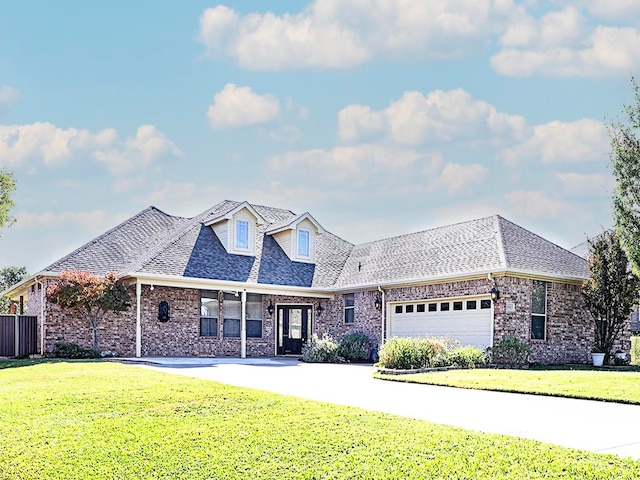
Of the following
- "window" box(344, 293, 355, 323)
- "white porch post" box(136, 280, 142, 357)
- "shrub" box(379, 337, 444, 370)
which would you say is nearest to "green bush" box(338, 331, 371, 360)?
"window" box(344, 293, 355, 323)

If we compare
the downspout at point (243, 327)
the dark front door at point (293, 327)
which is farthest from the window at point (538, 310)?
the downspout at point (243, 327)

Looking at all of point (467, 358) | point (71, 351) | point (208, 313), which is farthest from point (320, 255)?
point (467, 358)

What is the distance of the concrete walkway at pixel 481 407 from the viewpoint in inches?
284

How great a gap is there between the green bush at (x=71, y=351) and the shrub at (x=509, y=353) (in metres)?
11.8

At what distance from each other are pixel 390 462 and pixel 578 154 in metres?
14.4

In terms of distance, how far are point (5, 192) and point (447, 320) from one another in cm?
1654

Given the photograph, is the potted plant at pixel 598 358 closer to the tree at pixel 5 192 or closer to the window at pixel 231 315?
the window at pixel 231 315

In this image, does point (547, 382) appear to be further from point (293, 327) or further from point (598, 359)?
point (293, 327)

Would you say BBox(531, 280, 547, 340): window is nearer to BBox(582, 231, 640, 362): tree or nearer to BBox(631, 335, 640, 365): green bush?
BBox(582, 231, 640, 362): tree

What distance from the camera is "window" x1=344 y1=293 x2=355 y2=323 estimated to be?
79.6ft

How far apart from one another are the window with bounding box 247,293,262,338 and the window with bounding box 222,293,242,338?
416mm

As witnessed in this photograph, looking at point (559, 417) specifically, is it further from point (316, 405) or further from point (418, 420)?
point (316, 405)

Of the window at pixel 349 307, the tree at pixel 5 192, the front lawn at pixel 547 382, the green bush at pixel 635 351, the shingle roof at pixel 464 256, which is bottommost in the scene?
the green bush at pixel 635 351

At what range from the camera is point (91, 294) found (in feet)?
64.7
